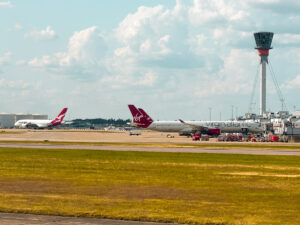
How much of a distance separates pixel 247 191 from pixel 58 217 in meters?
11.8

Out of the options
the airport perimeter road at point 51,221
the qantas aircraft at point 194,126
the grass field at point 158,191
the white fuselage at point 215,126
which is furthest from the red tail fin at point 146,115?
the airport perimeter road at point 51,221

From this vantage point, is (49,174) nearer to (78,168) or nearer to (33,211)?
(78,168)

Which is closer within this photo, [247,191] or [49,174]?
[247,191]

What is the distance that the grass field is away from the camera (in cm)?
1978

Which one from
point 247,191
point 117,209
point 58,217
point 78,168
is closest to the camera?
point 58,217

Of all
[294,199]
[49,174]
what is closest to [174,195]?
[294,199]

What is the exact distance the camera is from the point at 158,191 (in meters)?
26.1

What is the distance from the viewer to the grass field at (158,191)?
19781 mm

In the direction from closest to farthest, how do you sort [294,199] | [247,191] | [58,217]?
[58,217] → [294,199] → [247,191]

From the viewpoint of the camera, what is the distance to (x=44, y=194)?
24.6 m

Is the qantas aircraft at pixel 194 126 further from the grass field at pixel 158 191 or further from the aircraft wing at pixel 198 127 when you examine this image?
the grass field at pixel 158 191

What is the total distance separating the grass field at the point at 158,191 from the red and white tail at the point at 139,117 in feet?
297

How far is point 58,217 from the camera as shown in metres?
18.8

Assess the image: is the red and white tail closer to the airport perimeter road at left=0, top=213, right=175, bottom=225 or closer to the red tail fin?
the red tail fin
